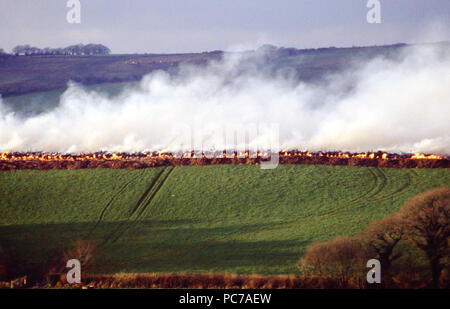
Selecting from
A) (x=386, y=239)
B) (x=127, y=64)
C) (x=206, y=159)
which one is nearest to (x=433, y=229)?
(x=386, y=239)

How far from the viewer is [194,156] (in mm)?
70438

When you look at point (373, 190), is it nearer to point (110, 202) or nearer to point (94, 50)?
point (110, 202)

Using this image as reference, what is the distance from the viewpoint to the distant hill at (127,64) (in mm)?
123188

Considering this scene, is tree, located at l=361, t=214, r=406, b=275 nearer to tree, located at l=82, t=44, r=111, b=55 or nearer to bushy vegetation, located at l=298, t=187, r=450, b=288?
bushy vegetation, located at l=298, t=187, r=450, b=288

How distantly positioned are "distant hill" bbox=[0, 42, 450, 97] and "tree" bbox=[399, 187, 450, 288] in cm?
7868

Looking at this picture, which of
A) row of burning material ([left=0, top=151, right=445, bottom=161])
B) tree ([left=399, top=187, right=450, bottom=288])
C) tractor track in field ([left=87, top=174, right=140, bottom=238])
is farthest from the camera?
row of burning material ([left=0, top=151, right=445, bottom=161])

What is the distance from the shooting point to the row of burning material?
67.1 meters

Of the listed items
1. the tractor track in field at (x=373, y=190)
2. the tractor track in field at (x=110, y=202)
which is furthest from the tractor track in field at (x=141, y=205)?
the tractor track in field at (x=373, y=190)

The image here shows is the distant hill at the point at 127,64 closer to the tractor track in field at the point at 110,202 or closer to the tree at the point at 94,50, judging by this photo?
the tree at the point at 94,50

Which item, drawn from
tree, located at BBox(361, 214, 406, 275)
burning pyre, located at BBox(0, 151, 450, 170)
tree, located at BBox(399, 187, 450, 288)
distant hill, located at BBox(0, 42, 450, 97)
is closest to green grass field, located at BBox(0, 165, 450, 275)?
burning pyre, located at BBox(0, 151, 450, 170)

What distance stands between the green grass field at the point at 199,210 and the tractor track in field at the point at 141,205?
105mm

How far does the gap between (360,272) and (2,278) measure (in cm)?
2802
